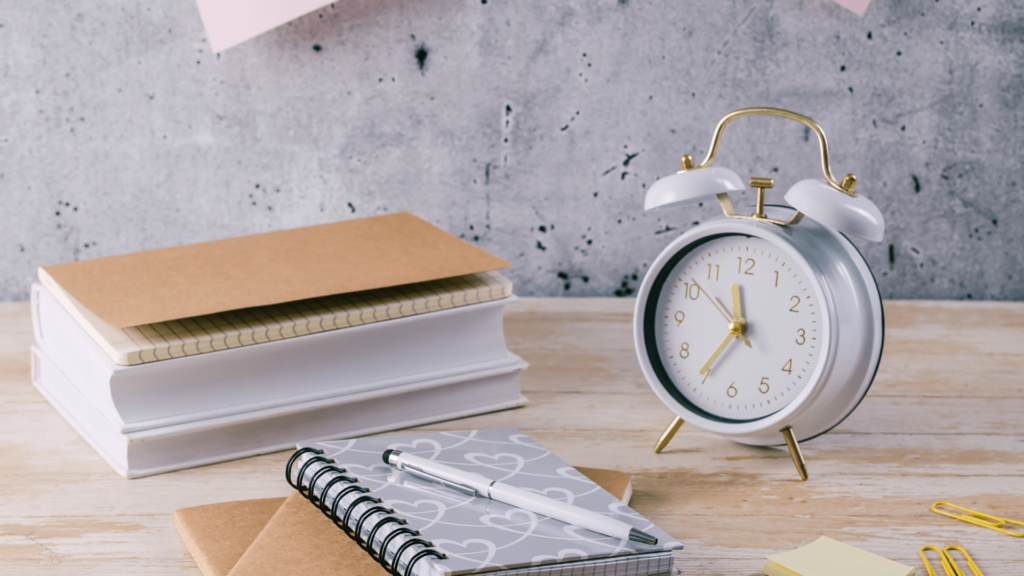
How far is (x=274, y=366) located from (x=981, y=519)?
622mm

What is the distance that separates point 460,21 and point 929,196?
76 centimetres

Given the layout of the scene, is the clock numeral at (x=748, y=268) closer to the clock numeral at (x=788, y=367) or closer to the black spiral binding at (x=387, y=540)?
the clock numeral at (x=788, y=367)

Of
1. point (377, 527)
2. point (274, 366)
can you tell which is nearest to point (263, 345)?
point (274, 366)

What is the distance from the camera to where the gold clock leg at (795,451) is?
0.81 metres

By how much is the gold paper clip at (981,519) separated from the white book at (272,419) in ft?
1.37

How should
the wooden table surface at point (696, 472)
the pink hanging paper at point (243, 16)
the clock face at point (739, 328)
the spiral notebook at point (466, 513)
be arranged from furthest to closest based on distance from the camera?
the pink hanging paper at point (243, 16) → the clock face at point (739, 328) → the wooden table surface at point (696, 472) → the spiral notebook at point (466, 513)

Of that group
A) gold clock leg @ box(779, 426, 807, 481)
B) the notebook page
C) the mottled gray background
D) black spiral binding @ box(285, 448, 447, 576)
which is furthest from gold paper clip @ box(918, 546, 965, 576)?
the mottled gray background

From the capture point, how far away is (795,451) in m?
0.82

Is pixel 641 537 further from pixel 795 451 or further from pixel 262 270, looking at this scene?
pixel 262 270

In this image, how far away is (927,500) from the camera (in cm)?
77

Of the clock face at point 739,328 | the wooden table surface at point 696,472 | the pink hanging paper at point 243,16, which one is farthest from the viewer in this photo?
the pink hanging paper at point 243,16

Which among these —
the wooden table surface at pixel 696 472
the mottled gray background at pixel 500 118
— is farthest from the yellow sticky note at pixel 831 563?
the mottled gray background at pixel 500 118

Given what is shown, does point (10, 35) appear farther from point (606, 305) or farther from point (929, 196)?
point (929, 196)

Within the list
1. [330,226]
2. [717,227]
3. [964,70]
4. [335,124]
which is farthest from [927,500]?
[335,124]
